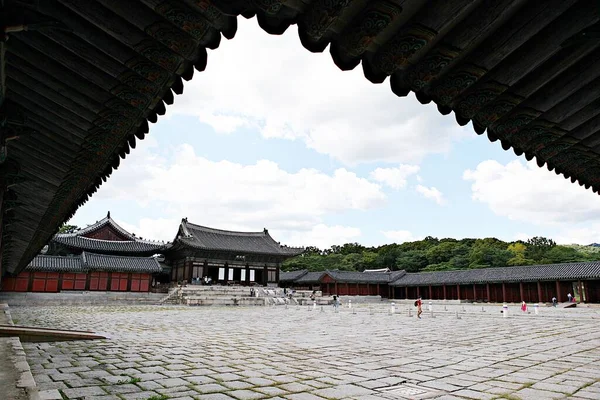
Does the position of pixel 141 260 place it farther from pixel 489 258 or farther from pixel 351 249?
pixel 351 249

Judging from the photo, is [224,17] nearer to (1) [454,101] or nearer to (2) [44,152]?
(1) [454,101]

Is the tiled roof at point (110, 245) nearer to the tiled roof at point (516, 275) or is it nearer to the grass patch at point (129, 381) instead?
the tiled roof at point (516, 275)

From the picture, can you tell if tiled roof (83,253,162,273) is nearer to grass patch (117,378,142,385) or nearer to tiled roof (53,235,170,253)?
tiled roof (53,235,170,253)

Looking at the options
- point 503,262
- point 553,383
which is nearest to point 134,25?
point 553,383

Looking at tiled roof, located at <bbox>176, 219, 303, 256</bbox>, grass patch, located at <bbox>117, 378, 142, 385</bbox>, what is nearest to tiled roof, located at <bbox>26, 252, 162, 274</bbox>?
tiled roof, located at <bbox>176, 219, 303, 256</bbox>

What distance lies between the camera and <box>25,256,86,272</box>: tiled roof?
1205 inches

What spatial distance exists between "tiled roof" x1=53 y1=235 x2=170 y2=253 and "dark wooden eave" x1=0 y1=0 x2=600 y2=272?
37.9 meters

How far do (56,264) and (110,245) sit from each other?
8.97 metres

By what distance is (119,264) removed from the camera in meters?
34.9

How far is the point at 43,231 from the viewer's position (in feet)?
34.4

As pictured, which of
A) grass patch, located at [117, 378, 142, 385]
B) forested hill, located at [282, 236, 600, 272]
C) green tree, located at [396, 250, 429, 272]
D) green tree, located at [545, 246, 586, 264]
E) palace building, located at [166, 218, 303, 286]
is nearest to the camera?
grass patch, located at [117, 378, 142, 385]

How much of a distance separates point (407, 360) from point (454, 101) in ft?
18.7

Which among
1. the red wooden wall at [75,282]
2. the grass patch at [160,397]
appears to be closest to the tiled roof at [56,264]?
the red wooden wall at [75,282]

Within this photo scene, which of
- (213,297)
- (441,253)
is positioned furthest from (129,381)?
(441,253)
